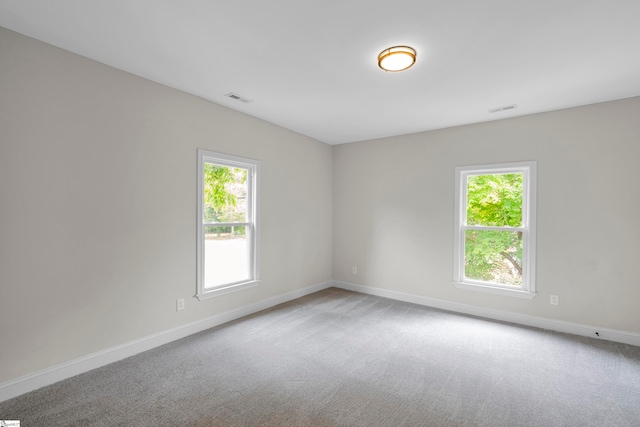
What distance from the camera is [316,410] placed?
2086 millimetres

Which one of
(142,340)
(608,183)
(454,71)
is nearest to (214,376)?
(142,340)

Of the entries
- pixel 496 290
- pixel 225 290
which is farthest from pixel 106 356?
pixel 496 290

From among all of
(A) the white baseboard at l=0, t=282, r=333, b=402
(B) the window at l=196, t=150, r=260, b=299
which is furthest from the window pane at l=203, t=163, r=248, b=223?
(A) the white baseboard at l=0, t=282, r=333, b=402

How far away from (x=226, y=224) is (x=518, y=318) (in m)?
3.94

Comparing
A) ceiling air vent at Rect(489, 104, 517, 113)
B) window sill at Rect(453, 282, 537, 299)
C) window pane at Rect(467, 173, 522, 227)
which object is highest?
ceiling air vent at Rect(489, 104, 517, 113)

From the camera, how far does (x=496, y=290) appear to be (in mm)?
3889

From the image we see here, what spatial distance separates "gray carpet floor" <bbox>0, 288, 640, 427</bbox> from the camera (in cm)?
Answer: 201

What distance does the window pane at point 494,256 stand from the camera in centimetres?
385

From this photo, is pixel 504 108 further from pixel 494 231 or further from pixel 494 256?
pixel 494 256

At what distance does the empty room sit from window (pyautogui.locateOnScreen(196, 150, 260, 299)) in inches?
1.2

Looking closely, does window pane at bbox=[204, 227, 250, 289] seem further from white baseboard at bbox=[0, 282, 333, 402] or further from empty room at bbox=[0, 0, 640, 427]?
white baseboard at bbox=[0, 282, 333, 402]

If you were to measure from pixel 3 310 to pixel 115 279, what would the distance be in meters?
0.71

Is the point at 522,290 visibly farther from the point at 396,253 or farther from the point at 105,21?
the point at 105,21

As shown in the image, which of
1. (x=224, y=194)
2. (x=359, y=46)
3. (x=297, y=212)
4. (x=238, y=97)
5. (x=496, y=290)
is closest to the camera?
(x=359, y=46)
